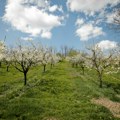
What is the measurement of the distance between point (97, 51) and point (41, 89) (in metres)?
18.8

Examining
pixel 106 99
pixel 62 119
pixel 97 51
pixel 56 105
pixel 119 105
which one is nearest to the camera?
pixel 62 119

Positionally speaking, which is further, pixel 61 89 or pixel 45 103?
pixel 61 89

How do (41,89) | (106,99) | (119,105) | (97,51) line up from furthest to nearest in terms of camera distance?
(97,51) → (41,89) → (106,99) → (119,105)

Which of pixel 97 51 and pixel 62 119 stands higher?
pixel 97 51

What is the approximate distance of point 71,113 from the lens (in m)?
27.2

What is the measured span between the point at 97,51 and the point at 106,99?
1992 cm

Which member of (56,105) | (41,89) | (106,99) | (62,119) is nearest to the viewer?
(62,119)

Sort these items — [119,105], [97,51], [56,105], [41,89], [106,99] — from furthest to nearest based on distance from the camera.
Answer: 1. [97,51]
2. [41,89]
3. [106,99]
4. [119,105]
5. [56,105]

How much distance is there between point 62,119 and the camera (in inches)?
981

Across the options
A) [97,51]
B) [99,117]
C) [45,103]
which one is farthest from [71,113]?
[97,51]

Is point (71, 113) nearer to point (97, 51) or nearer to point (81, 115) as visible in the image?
point (81, 115)

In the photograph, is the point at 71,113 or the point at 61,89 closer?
the point at 71,113

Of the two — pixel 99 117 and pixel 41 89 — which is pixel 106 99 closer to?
pixel 41 89

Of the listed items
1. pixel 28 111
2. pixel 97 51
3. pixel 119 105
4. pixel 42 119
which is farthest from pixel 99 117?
pixel 97 51
